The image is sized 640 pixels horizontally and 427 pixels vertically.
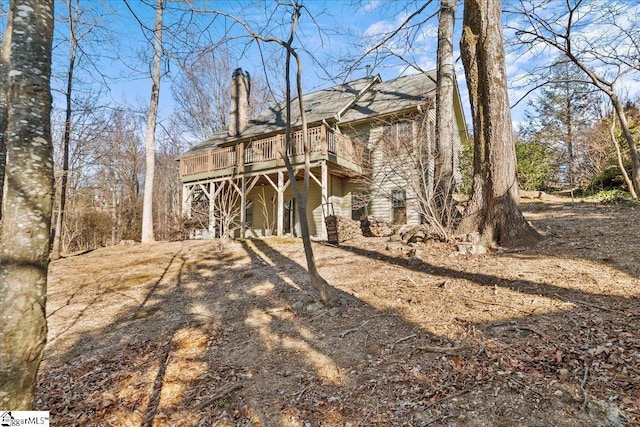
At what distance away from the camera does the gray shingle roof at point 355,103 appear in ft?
42.3

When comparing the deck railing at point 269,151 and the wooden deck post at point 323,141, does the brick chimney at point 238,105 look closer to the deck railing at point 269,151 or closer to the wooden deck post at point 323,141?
the deck railing at point 269,151

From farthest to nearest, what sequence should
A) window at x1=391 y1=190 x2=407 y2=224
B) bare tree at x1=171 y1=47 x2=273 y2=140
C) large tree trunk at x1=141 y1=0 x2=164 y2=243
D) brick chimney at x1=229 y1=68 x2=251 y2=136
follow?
1. bare tree at x1=171 y1=47 x2=273 y2=140
2. brick chimney at x1=229 y1=68 x2=251 y2=136
3. window at x1=391 y1=190 x2=407 y2=224
4. large tree trunk at x1=141 y1=0 x2=164 y2=243

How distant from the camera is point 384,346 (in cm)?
335

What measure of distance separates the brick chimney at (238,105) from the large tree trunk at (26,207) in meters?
14.4

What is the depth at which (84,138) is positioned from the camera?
11469 mm

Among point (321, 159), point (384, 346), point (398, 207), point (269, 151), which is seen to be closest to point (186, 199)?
point (269, 151)

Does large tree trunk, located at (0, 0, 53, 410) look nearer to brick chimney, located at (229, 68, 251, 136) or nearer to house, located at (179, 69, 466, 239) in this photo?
house, located at (179, 69, 466, 239)

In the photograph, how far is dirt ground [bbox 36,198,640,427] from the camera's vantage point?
2416 mm

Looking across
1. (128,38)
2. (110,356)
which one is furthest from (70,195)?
(110,356)

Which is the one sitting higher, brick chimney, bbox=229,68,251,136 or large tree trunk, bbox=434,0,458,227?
brick chimney, bbox=229,68,251,136


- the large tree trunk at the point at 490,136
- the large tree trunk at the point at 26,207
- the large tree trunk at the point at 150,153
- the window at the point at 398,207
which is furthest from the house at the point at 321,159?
the large tree trunk at the point at 26,207

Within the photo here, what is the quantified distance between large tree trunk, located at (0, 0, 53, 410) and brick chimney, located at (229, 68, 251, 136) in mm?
14420

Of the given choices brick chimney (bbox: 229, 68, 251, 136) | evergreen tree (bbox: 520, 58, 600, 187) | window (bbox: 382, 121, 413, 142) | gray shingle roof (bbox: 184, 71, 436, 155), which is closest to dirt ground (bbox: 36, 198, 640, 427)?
window (bbox: 382, 121, 413, 142)

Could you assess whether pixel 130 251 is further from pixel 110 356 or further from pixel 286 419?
pixel 286 419
